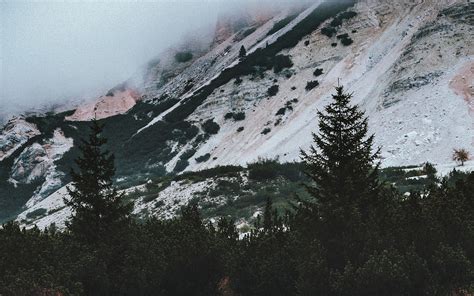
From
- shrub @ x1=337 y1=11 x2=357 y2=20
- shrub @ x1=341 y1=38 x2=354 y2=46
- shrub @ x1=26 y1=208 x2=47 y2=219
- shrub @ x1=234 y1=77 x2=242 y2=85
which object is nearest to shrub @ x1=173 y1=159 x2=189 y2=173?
shrub @ x1=26 y1=208 x2=47 y2=219

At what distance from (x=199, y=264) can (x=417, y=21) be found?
166 ft

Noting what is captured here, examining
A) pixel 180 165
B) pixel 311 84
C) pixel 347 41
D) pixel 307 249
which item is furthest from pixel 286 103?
pixel 307 249

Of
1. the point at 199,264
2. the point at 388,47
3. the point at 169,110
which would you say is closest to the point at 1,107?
the point at 169,110

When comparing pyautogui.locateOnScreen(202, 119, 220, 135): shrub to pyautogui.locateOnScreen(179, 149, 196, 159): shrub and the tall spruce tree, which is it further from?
the tall spruce tree

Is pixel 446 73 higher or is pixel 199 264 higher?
pixel 199 264

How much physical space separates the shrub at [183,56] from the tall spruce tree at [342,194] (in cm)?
9800

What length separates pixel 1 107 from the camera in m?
109

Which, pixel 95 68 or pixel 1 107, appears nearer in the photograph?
pixel 1 107

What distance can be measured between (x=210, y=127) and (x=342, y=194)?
52034 mm

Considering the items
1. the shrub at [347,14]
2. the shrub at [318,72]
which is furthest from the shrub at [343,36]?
the shrub at [318,72]

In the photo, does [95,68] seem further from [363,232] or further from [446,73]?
[363,232]

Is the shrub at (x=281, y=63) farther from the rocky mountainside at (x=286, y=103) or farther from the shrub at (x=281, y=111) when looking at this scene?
the shrub at (x=281, y=111)

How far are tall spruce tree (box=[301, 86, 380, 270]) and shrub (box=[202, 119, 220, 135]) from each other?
4915 centimetres

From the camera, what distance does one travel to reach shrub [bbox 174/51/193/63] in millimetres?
111544
